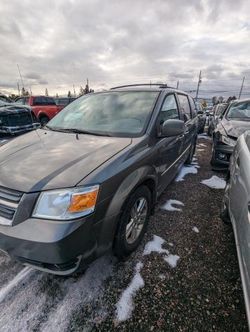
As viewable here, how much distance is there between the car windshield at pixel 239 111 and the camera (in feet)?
18.4

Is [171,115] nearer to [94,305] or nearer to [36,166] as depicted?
[36,166]

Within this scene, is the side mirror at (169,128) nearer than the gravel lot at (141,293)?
No

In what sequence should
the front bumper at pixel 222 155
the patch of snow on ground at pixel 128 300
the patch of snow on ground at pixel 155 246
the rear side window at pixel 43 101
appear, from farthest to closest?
the rear side window at pixel 43 101
the front bumper at pixel 222 155
the patch of snow on ground at pixel 155 246
the patch of snow on ground at pixel 128 300

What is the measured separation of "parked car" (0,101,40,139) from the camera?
693 centimetres

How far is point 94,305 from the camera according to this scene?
181 centimetres

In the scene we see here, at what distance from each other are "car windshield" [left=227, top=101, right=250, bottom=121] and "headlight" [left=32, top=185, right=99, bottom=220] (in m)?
5.27

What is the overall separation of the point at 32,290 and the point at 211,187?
137 inches

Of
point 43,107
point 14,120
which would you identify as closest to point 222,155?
point 14,120

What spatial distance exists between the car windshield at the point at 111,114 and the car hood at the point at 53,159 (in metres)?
0.21

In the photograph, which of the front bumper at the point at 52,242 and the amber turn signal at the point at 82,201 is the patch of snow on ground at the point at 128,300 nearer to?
the front bumper at the point at 52,242

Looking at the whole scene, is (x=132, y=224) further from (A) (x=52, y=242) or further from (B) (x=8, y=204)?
(B) (x=8, y=204)

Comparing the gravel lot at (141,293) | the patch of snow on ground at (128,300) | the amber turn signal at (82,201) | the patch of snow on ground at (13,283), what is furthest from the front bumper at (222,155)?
the patch of snow on ground at (13,283)

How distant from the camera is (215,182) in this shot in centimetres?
Result: 447

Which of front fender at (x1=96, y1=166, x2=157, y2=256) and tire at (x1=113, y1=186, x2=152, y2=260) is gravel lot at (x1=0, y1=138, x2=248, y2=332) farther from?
front fender at (x1=96, y1=166, x2=157, y2=256)
